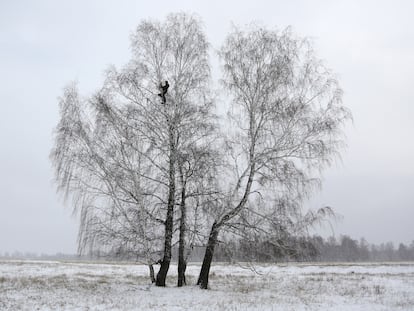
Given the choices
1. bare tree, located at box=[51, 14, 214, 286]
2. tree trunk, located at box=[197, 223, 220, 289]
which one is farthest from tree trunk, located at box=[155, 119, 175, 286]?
tree trunk, located at box=[197, 223, 220, 289]

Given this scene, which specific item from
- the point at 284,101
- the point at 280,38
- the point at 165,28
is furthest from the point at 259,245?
the point at 165,28

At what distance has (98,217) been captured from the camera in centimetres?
1659

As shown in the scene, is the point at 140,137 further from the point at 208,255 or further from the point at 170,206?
the point at 208,255

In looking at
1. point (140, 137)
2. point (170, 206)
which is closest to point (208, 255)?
point (170, 206)

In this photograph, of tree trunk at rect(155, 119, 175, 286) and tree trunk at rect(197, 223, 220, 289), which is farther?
tree trunk at rect(197, 223, 220, 289)

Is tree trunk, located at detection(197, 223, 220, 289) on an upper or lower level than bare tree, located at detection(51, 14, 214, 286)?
lower

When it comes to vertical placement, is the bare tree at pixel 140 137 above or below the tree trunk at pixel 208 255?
above

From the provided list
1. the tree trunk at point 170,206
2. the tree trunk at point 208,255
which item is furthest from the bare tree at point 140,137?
the tree trunk at point 208,255

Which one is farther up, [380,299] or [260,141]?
[260,141]

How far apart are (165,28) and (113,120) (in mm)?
5180

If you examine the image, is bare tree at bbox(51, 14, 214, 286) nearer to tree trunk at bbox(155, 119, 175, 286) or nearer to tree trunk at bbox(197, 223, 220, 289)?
tree trunk at bbox(155, 119, 175, 286)

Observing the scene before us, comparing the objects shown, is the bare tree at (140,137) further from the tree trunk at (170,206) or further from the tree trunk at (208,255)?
the tree trunk at (208,255)

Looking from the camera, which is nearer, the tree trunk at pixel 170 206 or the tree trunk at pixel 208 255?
the tree trunk at pixel 170 206

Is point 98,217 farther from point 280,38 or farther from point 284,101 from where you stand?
point 280,38
